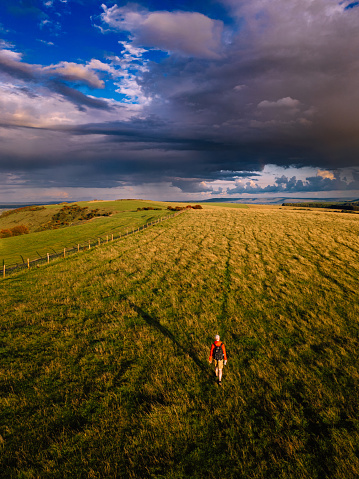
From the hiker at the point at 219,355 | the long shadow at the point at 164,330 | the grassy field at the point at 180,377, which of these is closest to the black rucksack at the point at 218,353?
the hiker at the point at 219,355

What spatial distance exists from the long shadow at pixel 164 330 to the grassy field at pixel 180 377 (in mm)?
72

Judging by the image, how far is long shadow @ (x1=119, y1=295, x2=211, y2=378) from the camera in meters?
8.57

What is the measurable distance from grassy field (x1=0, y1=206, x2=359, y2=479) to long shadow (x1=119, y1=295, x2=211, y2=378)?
0.07 metres

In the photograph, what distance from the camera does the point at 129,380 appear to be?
25.6 feet

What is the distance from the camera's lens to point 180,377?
7914mm

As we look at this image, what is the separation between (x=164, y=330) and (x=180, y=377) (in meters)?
3.18

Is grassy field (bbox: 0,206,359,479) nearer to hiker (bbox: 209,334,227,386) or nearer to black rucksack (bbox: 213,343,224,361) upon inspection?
hiker (bbox: 209,334,227,386)

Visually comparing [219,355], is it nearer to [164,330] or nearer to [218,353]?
[218,353]

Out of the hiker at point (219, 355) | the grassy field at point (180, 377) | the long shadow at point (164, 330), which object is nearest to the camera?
the grassy field at point (180, 377)

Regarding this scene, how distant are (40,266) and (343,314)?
25.4 m

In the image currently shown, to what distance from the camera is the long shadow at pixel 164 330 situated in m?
8.57

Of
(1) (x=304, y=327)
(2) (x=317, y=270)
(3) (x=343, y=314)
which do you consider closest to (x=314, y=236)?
(2) (x=317, y=270)

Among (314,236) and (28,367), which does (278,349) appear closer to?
(28,367)

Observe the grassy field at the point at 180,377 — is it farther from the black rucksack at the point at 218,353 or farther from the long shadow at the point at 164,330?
the black rucksack at the point at 218,353
